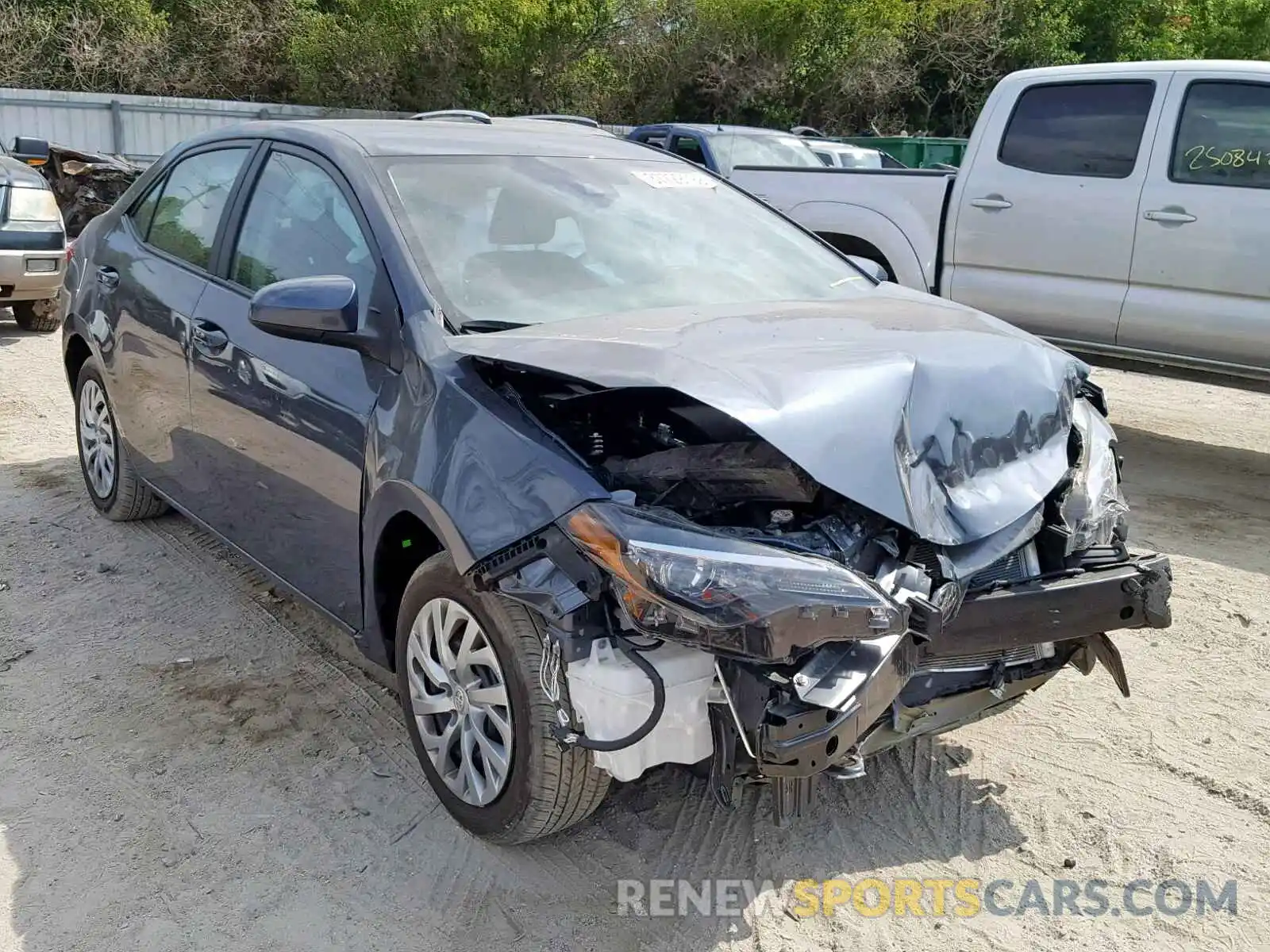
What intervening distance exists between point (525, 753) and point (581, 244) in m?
1.64

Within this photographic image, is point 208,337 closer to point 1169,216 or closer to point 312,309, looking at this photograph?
point 312,309

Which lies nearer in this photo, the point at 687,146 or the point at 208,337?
the point at 208,337

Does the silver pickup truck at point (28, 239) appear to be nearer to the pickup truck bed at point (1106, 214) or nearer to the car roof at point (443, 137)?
the car roof at point (443, 137)

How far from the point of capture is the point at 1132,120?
→ 644cm

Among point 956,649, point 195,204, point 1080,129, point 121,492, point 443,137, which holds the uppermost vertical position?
point 1080,129

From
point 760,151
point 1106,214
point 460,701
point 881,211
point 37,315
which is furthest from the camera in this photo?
point 760,151

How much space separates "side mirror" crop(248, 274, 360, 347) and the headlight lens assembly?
23.8ft

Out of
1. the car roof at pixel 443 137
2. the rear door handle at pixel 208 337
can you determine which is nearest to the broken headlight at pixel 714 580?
the car roof at pixel 443 137

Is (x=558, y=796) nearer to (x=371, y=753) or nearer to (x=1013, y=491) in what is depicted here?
(x=371, y=753)

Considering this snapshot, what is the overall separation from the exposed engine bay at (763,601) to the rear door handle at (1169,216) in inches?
149

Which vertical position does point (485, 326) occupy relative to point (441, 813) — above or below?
above

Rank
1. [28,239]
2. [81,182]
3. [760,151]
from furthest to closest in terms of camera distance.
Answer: [81,182] < [760,151] < [28,239]

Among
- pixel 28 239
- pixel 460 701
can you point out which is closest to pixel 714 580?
pixel 460 701

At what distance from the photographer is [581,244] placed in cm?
364
